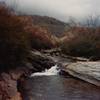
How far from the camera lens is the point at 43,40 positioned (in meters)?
58.6

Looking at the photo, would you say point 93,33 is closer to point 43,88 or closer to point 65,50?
point 65,50

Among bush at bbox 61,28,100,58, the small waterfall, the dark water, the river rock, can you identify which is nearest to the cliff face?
the small waterfall

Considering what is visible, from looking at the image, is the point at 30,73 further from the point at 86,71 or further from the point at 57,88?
the point at 57,88

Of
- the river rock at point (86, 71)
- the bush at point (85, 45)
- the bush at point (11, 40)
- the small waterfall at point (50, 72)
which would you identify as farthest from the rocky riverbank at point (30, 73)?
the bush at point (85, 45)

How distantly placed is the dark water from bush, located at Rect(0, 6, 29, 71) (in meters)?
2.28

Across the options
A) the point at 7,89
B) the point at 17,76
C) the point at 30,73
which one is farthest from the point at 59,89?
the point at 30,73

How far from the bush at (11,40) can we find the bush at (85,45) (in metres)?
18.9

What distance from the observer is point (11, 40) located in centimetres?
2302

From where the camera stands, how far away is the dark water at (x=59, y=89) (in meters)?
20.8

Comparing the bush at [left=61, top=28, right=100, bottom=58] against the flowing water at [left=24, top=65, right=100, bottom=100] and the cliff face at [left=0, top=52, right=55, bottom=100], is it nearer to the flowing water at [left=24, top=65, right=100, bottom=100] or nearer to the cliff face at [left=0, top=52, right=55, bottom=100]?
the cliff face at [left=0, top=52, right=55, bottom=100]

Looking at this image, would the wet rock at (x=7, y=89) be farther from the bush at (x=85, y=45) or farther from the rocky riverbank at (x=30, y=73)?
the bush at (x=85, y=45)

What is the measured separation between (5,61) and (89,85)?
7.30 metres

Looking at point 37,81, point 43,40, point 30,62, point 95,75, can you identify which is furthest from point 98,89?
point 43,40

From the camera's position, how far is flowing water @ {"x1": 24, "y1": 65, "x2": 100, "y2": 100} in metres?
20.8
